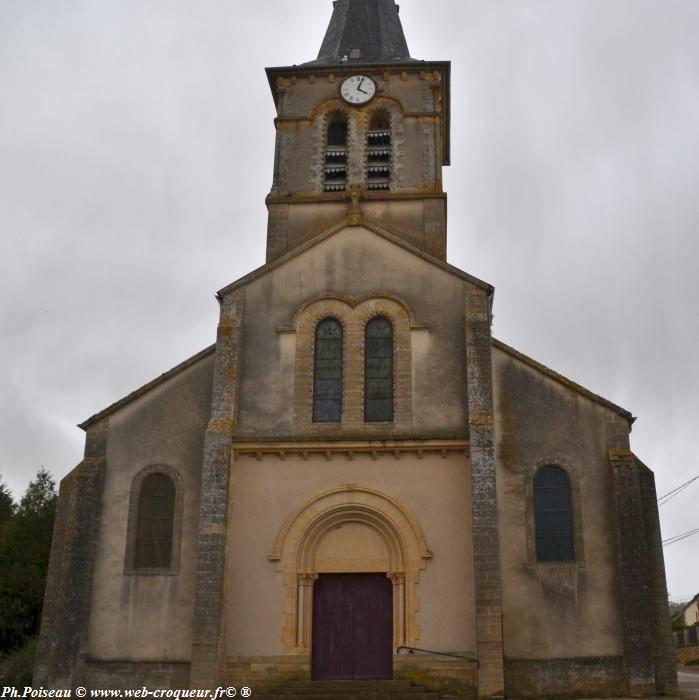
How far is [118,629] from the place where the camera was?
17.6 meters

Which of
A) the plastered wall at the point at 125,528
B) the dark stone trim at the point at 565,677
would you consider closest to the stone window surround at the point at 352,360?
the plastered wall at the point at 125,528

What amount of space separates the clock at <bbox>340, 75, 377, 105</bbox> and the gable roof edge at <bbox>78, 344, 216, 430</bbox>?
9.43 m

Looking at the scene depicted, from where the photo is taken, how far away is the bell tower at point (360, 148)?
2300 cm

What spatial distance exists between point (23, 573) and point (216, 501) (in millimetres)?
9430

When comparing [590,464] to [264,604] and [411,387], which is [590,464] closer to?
[411,387]

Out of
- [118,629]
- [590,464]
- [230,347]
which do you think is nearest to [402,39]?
[230,347]

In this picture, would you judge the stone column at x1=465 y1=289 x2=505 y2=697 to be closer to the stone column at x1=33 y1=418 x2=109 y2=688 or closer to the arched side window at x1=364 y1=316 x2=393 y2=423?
the arched side window at x1=364 y1=316 x2=393 y2=423

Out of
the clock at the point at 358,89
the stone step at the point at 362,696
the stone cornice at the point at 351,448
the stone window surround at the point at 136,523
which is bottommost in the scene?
the stone step at the point at 362,696

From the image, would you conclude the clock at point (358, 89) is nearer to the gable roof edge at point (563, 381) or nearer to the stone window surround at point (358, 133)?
the stone window surround at point (358, 133)

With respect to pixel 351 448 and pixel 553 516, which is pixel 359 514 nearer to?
pixel 351 448

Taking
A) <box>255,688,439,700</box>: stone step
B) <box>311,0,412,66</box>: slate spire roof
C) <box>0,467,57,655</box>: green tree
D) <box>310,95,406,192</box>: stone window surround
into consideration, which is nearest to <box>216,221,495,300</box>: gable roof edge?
<box>310,95,406,192</box>: stone window surround

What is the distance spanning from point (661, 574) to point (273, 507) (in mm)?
8016

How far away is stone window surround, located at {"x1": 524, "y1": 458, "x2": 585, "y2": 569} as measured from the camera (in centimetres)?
1739

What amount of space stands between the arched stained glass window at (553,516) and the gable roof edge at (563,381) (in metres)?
1.73
